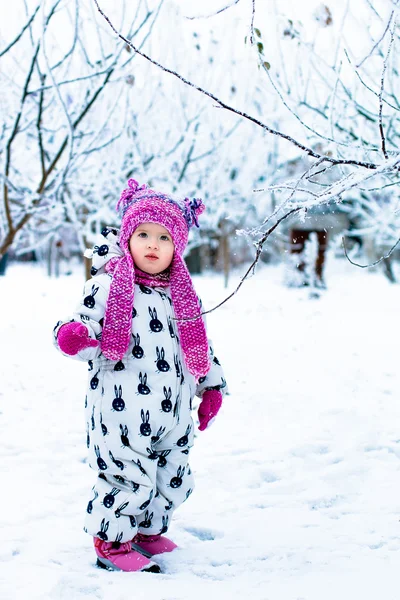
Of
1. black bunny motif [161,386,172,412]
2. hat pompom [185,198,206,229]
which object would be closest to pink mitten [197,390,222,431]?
black bunny motif [161,386,172,412]

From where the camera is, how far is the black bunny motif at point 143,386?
2195mm

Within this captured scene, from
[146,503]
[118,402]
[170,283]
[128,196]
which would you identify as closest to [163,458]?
[146,503]

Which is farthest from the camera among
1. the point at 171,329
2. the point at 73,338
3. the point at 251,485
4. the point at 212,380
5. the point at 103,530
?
the point at 251,485

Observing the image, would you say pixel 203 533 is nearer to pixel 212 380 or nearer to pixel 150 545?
pixel 150 545

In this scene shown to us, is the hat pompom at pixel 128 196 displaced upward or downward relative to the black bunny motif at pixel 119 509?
upward

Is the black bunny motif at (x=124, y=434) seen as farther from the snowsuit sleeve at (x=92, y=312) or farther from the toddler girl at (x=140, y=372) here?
the snowsuit sleeve at (x=92, y=312)

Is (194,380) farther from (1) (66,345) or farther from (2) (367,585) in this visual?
(2) (367,585)

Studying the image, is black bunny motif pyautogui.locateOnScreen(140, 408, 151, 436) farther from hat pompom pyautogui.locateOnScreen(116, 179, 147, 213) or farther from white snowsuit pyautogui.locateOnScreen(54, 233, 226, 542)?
hat pompom pyautogui.locateOnScreen(116, 179, 147, 213)

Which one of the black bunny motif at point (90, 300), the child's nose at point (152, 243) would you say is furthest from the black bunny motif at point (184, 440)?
the child's nose at point (152, 243)

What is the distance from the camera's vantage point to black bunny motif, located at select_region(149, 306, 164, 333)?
2277mm

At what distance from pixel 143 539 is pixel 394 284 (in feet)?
52.6

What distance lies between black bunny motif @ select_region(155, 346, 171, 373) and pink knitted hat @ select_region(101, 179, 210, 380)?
101mm

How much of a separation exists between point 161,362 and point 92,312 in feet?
1.10

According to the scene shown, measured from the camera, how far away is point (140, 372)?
2219 millimetres
